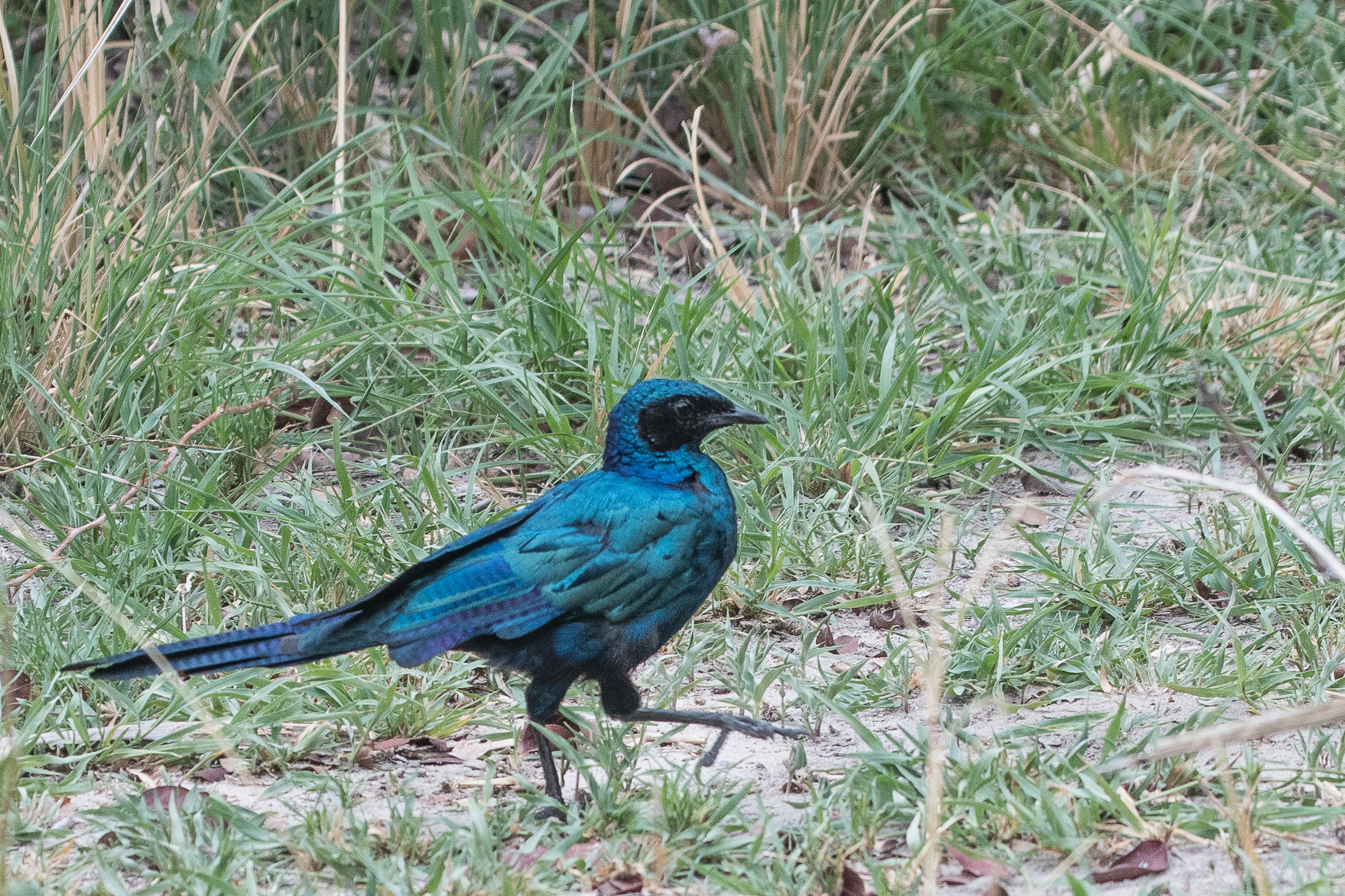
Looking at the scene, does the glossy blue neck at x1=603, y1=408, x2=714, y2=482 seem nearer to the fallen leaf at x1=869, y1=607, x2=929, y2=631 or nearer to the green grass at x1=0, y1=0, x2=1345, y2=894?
the green grass at x1=0, y1=0, x2=1345, y2=894

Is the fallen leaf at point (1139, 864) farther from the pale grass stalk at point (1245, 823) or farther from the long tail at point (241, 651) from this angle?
A: the long tail at point (241, 651)

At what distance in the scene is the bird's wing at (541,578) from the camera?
8.14ft

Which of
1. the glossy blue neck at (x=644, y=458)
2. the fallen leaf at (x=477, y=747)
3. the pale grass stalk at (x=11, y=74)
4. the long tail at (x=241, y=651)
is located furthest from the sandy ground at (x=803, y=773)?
the pale grass stalk at (x=11, y=74)

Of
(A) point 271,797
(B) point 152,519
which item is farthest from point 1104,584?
(B) point 152,519

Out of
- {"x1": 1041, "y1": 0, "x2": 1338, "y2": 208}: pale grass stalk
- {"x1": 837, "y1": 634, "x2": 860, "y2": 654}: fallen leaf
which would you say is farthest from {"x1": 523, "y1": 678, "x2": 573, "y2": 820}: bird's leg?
{"x1": 1041, "y1": 0, "x2": 1338, "y2": 208}: pale grass stalk

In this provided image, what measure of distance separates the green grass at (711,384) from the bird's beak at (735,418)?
19.1 inches

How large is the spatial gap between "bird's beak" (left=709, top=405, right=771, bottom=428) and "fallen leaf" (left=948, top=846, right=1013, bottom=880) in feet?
2.91

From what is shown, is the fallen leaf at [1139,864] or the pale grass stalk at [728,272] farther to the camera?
the pale grass stalk at [728,272]

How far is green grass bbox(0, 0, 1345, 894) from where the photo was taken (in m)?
2.39

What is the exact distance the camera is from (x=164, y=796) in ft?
8.12

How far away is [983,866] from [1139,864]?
22 centimetres

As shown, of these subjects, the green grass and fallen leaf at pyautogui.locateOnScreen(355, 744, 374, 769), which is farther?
fallen leaf at pyautogui.locateOnScreen(355, 744, 374, 769)

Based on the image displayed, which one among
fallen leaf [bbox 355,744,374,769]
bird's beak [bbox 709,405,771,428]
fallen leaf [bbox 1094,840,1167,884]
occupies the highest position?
bird's beak [bbox 709,405,771,428]

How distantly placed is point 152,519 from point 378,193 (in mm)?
1290
